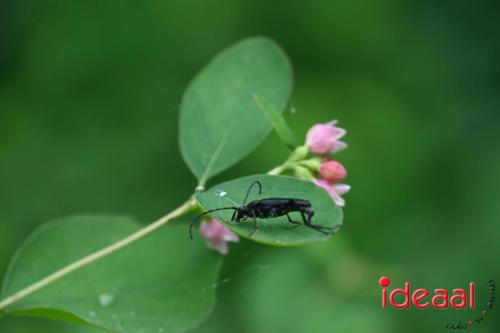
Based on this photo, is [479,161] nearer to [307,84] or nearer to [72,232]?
[307,84]

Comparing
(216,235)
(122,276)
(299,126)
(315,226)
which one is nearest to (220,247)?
(216,235)

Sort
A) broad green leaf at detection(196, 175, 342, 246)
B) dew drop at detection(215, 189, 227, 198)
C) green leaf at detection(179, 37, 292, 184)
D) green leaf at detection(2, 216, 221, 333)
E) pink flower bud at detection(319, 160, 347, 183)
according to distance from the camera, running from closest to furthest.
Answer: broad green leaf at detection(196, 175, 342, 246)
dew drop at detection(215, 189, 227, 198)
pink flower bud at detection(319, 160, 347, 183)
green leaf at detection(2, 216, 221, 333)
green leaf at detection(179, 37, 292, 184)

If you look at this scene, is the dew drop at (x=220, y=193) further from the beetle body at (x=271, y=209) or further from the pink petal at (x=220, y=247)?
the pink petal at (x=220, y=247)

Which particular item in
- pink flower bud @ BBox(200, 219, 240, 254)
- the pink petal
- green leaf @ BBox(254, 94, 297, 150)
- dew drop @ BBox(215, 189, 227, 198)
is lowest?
the pink petal

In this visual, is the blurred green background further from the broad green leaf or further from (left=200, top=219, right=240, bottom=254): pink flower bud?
the broad green leaf

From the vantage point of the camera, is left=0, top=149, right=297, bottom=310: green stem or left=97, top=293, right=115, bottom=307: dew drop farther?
left=97, top=293, right=115, bottom=307: dew drop

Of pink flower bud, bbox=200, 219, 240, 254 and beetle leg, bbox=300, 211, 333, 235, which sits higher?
beetle leg, bbox=300, 211, 333, 235

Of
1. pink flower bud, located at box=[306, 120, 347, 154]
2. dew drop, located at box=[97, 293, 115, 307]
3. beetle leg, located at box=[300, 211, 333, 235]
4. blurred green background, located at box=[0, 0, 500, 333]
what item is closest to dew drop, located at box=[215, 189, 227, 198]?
beetle leg, located at box=[300, 211, 333, 235]

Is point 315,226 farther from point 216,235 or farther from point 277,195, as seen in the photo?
point 216,235

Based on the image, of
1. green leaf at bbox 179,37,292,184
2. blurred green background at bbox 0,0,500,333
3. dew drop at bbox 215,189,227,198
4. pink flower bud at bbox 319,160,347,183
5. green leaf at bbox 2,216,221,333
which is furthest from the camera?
blurred green background at bbox 0,0,500,333
